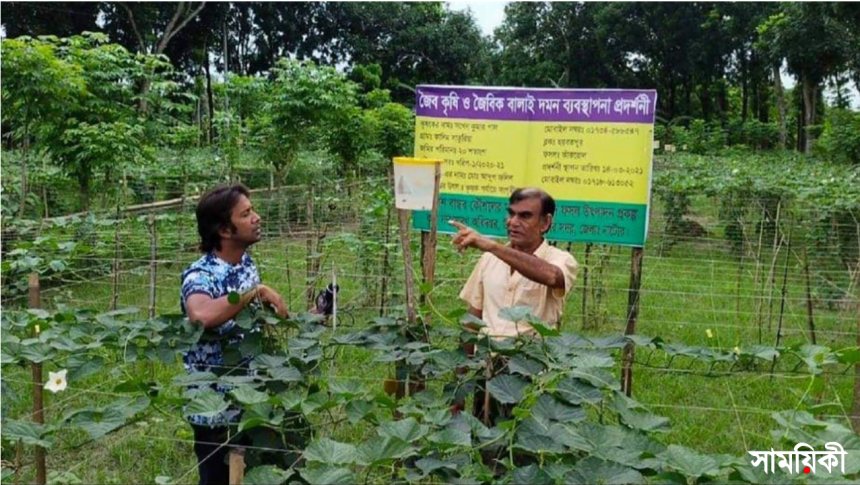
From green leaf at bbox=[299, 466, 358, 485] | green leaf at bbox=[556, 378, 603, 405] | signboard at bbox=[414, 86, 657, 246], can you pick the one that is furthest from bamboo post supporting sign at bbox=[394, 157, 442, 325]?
signboard at bbox=[414, 86, 657, 246]

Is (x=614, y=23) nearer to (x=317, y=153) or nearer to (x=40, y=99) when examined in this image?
(x=317, y=153)

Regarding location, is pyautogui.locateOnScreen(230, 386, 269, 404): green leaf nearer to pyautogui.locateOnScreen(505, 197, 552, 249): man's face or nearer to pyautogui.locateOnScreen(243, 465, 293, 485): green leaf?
pyautogui.locateOnScreen(243, 465, 293, 485): green leaf

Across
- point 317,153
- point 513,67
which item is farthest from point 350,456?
point 513,67

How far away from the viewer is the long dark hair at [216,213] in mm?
2344

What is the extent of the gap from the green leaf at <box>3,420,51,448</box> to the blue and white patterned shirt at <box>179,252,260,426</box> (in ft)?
1.65

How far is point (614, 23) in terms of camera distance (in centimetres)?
3120

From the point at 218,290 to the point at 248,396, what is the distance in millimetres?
642

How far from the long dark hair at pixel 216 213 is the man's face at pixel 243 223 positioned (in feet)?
0.04

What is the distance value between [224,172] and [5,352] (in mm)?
8944

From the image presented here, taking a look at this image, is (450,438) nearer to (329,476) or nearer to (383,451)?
(383,451)

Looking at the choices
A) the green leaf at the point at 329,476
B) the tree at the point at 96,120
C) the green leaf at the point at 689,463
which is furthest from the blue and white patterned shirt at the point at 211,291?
the tree at the point at 96,120

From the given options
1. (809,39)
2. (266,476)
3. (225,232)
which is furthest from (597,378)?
(809,39)

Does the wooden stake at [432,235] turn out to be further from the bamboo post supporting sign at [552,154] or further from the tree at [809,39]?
the tree at [809,39]

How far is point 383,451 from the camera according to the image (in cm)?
151
